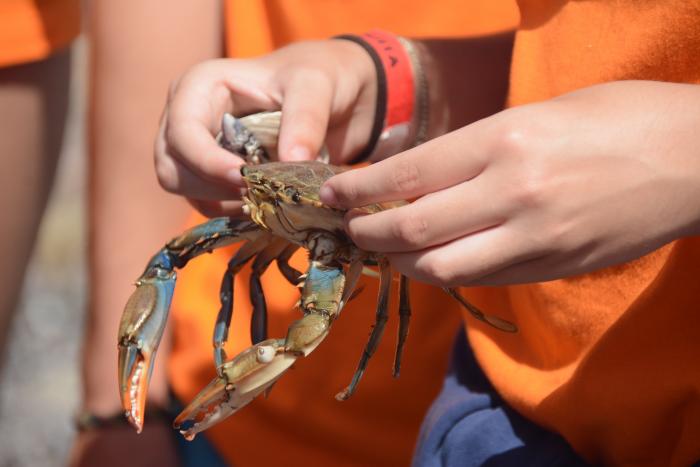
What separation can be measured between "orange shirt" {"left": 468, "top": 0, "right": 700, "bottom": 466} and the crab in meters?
0.06

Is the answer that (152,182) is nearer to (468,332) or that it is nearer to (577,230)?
(468,332)

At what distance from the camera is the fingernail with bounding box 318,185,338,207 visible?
688mm

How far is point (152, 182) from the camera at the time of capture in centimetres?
129

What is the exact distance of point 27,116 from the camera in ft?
4.09

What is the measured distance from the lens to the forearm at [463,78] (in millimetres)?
1050

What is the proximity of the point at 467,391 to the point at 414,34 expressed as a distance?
562mm

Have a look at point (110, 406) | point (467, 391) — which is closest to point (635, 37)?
point (467, 391)

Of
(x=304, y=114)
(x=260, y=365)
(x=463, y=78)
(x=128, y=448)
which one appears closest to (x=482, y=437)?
(x=260, y=365)

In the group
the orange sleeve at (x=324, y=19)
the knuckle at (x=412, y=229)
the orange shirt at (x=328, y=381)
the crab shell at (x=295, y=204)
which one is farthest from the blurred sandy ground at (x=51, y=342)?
the knuckle at (x=412, y=229)

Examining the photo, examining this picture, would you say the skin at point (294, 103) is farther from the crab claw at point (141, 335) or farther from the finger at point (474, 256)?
the finger at point (474, 256)

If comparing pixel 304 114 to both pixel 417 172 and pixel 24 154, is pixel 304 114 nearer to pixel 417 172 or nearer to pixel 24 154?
pixel 417 172

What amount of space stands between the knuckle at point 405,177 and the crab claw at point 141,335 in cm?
30

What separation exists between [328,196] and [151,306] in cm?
24

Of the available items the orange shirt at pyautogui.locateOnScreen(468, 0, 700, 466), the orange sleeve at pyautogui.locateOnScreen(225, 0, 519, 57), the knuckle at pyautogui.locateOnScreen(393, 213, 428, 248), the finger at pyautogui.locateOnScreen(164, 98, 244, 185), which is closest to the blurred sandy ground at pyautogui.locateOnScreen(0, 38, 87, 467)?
the orange sleeve at pyautogui.locateOnScreen(225, 0, 519, 57)
